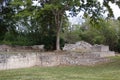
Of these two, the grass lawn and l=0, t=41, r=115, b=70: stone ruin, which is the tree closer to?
l=0, t=41, r=115, b=70: stone ruin

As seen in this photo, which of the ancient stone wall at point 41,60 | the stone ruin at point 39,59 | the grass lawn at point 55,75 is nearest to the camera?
the grass lawn at point 55,75

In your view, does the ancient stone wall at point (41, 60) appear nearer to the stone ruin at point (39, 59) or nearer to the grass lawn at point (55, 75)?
the stone ruin at point (39, 59)

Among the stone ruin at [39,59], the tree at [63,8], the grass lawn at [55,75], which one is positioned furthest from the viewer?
the tree at [63,8]

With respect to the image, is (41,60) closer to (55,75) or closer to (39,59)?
(39,59)

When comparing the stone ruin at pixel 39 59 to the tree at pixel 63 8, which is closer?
the stone ruin at pixel 39 59

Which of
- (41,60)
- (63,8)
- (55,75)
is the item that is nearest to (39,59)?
(41,60)

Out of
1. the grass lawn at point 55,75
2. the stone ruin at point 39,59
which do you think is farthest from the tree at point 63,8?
the grass lawn at point 55,75

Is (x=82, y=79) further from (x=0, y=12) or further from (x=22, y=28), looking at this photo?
(x=22, y=28)

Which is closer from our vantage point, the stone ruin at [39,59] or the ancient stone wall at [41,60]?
the ancient stone wall at [41,60]

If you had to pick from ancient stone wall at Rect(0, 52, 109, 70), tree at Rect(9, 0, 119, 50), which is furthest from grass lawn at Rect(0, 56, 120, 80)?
tree at Rect(9, 0, 119, 50)

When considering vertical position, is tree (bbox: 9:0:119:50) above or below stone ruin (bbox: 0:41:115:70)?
above

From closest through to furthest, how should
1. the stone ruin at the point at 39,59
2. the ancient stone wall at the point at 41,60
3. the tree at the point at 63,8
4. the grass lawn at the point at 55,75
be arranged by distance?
the grass lawn at the point at 55,75 < the ancient stone wall at the point at 41,60 < the stone ruin at the point at 39,59 < the tree at the point at 63,8

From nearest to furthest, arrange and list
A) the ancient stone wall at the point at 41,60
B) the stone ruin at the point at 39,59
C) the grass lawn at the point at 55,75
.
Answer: the grass lawn at the point at 55,75
the ancient stone wall at the point at 41,60
the stone ruin at the point at 39,59

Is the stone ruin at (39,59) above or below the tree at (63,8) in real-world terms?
below
